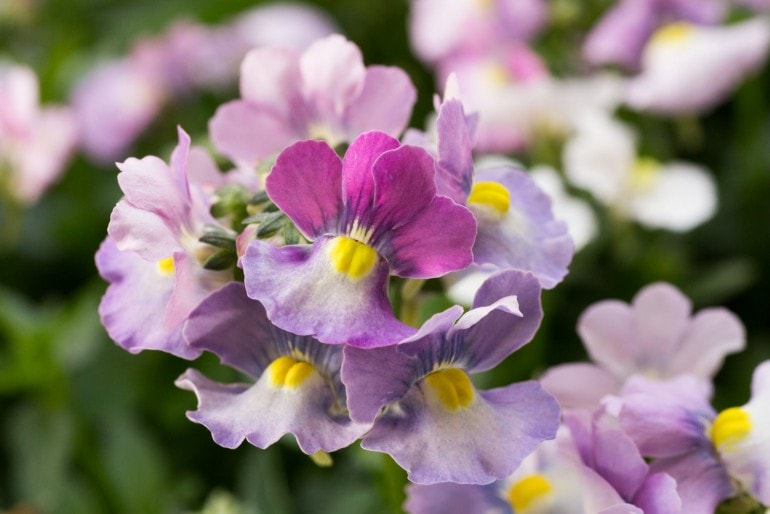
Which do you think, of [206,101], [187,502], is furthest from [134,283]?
[206,101]

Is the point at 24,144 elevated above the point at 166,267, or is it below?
below

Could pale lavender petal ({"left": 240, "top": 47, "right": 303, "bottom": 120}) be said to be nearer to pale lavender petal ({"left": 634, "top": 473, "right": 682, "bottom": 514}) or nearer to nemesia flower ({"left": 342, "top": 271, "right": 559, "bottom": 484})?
nemesia flower ({"left": 342, "top": 271, "right": 559, "bottom": 484})

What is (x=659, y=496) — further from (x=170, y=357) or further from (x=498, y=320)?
(x=170, y=357)

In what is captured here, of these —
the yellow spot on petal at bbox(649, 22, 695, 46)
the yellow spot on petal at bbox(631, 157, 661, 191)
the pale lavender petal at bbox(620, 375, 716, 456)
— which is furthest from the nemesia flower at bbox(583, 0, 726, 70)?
the pale lavender petal at bbox(620, 375, 716, 456)

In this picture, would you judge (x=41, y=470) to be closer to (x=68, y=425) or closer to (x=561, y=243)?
(x=68, y=425)

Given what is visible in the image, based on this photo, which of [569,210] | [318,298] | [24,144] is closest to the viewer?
[318,298]

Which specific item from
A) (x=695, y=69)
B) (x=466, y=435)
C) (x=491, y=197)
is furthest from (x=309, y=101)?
(x=695, y=69)
